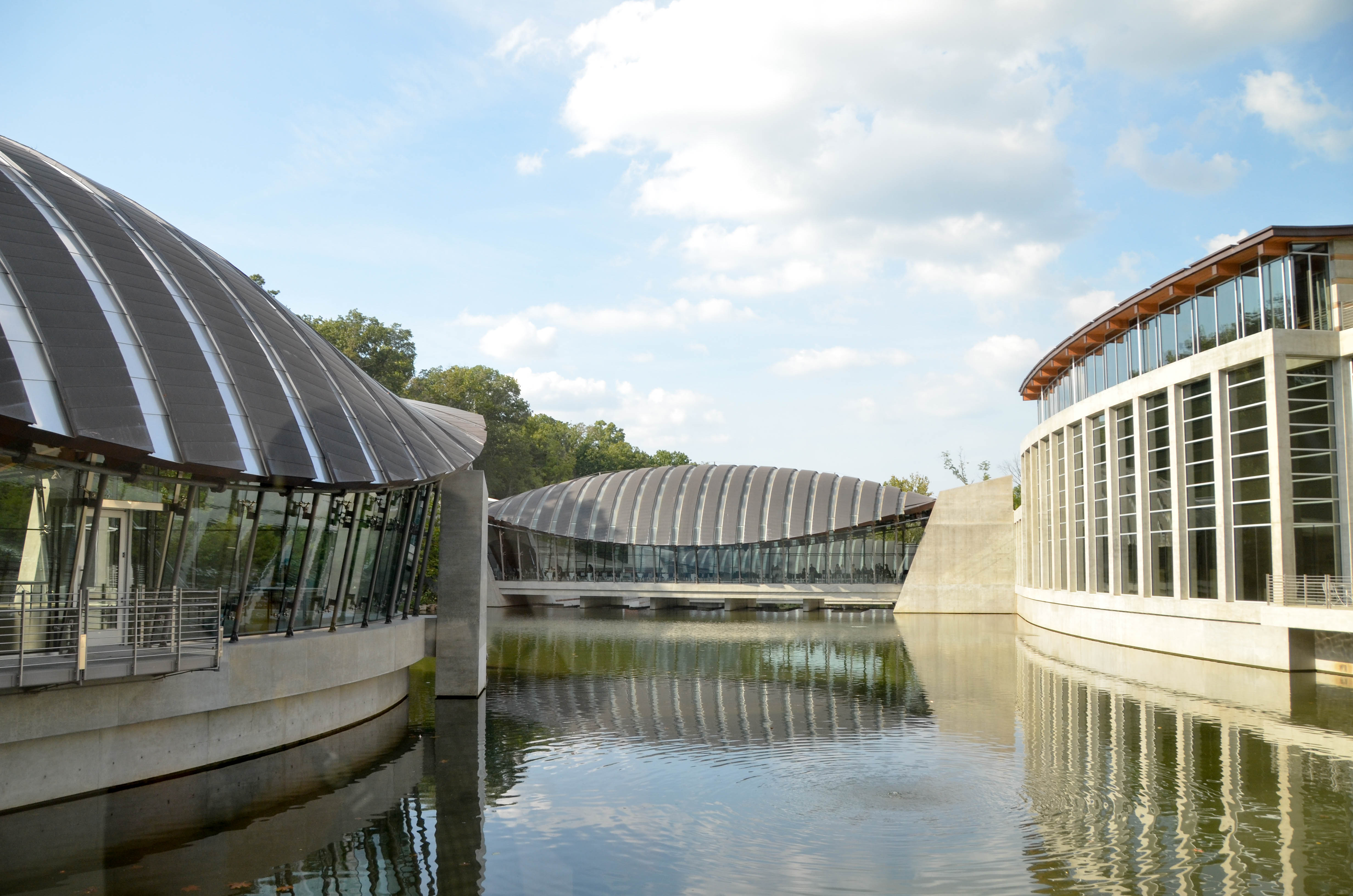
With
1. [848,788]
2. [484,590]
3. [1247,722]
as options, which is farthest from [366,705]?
[1247,722]

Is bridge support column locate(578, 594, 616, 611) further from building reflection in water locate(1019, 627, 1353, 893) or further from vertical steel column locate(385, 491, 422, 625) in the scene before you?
building reflection in water locate(1019, 627, 1353, 893)

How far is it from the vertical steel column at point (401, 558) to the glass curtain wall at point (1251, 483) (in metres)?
26.5

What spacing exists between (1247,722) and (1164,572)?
16.6 metres


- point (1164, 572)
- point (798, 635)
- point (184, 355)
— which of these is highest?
point (184, 355)

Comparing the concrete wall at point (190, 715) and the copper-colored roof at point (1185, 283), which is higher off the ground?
the copper-colored roof at point (1185, 283)

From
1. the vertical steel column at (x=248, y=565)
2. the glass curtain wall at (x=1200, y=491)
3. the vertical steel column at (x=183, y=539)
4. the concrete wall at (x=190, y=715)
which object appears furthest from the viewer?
the glass curtain wall at (x=1200, y=491)

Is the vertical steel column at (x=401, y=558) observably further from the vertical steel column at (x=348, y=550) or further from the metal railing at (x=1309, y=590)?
the metal railing at (x=1309, y=590)

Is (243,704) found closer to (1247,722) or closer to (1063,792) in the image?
(1063,792)

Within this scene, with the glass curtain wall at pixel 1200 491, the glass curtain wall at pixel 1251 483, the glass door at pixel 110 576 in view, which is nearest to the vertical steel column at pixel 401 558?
the glass door at pixel 110 576

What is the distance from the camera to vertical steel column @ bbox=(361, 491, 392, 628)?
23.1m

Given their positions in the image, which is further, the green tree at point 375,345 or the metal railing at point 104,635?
the green tree at point 375,345

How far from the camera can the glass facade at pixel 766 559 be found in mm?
67312

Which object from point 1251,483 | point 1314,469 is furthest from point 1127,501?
point 1314,469

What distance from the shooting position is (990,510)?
62812 mm
